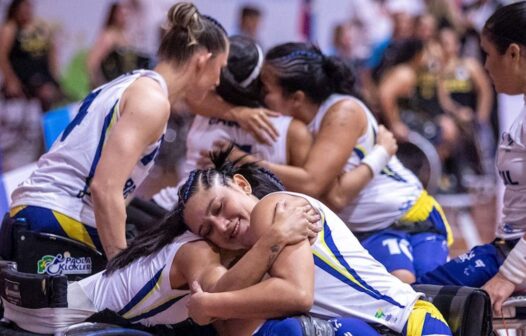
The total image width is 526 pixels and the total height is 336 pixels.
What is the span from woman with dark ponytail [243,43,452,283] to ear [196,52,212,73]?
1.61 ft

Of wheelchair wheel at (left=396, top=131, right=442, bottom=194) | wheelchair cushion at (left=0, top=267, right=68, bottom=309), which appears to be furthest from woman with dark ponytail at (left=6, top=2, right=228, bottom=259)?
wheelchair wheel at (left=396, top=131, right=442, bottom=194)

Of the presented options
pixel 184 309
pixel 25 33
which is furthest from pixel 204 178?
pixel 25 33

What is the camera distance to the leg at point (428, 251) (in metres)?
4.07

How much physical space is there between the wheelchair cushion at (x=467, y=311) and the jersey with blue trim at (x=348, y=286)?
0.76 ft

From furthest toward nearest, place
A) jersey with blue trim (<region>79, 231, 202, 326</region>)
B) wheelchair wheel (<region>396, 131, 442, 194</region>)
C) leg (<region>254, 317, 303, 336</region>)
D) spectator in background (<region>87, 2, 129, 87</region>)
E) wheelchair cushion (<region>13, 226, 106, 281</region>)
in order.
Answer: spectator in background (<region>87, 2, 129, 87</region>), wheelchair wheel (<region>396, 131, 442, 194</region>), wheelchair cushion (<region>13, 226, 106, 281</region>), jersey with blue trim (<region>79, 231, 202, 326</region>), leg (<region>254, 317, 303, 336</region>)

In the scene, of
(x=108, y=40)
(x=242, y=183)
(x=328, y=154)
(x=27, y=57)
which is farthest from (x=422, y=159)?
(x=242, y=183)

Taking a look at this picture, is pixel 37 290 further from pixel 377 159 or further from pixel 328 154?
pixel 377 159

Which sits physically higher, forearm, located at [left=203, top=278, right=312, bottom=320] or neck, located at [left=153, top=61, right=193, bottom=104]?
neck, located at [left=153, top=61, right=193, bottom=104]

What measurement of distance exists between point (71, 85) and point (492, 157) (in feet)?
15.8

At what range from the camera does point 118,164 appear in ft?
11.0

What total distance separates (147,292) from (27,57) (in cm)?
823

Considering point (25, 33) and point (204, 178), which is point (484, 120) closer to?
point (25, 33)

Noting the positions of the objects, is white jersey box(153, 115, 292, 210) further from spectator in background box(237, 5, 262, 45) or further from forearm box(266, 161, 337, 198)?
spectator in background box(237, 5, 262, 45)

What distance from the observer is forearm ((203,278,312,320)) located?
269 cm
